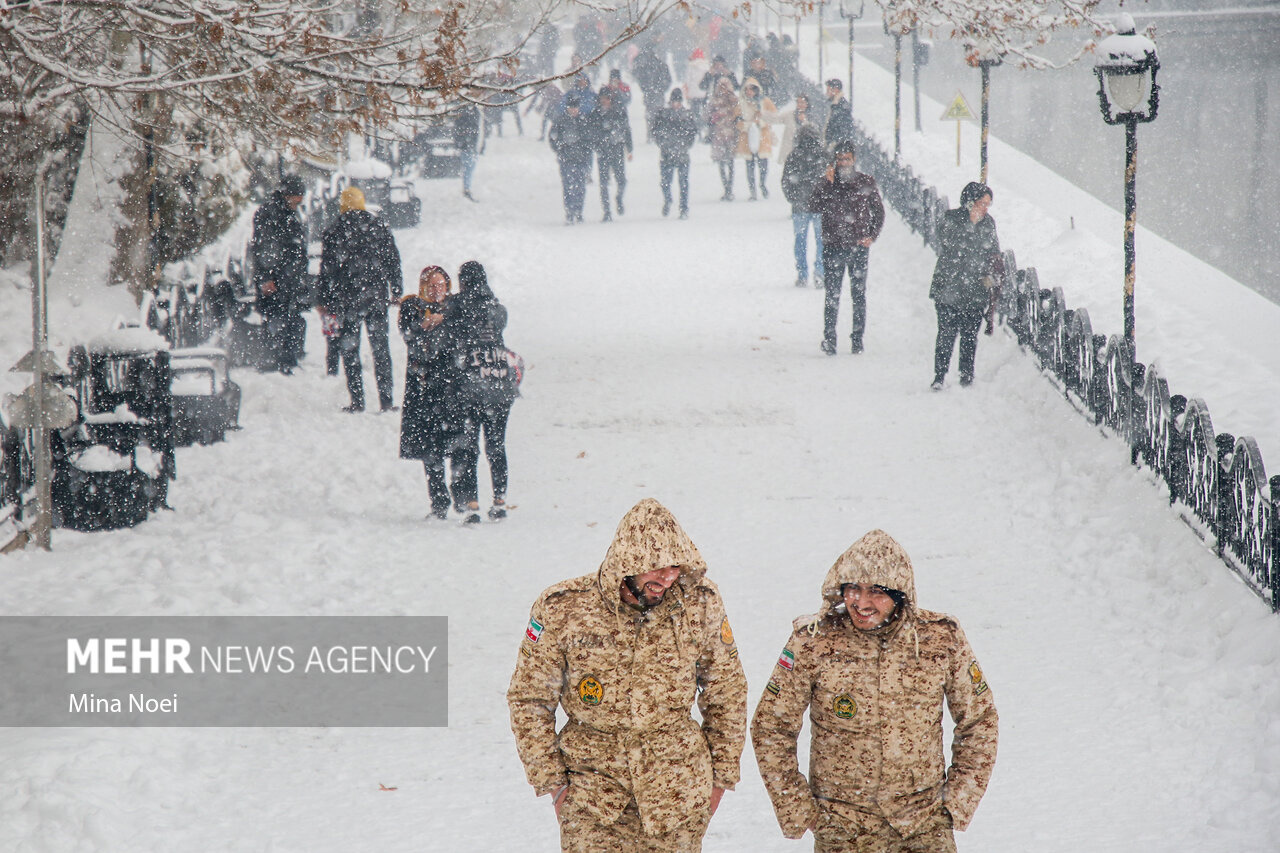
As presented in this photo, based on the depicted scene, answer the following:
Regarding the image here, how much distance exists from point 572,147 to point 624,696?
16.8 meters

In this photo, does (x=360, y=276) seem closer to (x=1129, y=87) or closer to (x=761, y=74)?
(x=1129, y=87)

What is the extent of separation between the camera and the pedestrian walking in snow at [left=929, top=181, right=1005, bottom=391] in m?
11.4

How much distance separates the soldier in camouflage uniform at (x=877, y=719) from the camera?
11.9 feet

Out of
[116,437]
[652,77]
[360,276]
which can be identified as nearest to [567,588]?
[116,437]

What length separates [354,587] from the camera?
7.88 metres

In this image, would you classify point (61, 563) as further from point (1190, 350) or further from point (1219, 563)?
point (1190, 350)

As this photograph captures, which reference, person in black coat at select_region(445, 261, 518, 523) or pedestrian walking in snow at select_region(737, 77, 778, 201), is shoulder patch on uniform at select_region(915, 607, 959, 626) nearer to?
person in black coat at select_region(445, 261, 518, 523)

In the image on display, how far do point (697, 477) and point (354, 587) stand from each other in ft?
9.87

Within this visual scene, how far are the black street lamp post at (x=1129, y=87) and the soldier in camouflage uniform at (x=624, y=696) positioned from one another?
7048 millimetres

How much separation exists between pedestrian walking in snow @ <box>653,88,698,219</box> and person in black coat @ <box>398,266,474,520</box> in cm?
1165

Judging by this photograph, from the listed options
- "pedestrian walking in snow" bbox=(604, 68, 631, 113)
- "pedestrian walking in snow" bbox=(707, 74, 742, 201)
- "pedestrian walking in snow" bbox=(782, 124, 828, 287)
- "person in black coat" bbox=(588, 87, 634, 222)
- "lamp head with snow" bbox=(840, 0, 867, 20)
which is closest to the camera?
"pedestrian walking in snow" bbox=(782, 124, 828, 287)

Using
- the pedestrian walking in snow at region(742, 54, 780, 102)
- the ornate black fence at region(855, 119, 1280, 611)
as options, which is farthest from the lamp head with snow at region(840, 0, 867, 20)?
the ornate black fence at region(855, 119, 1280, 611)

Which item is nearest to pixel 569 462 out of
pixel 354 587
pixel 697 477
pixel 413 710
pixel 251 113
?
pixel 697 477

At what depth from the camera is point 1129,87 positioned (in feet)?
33.0
